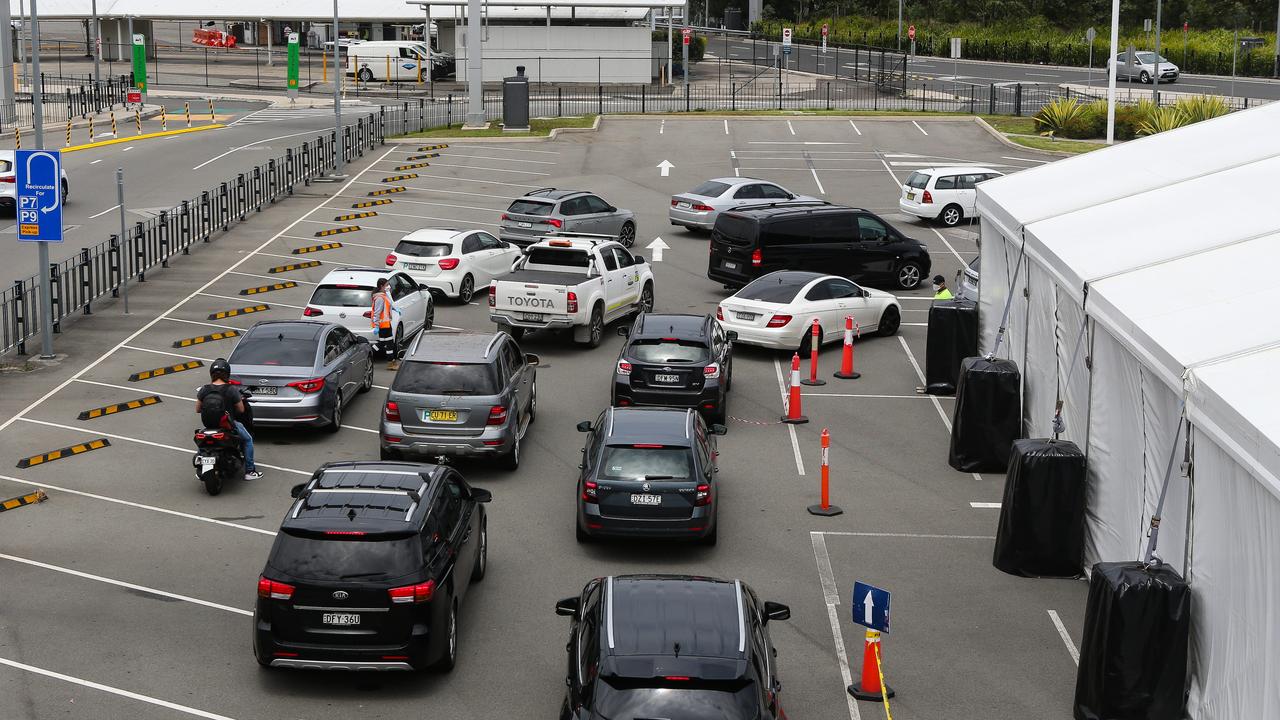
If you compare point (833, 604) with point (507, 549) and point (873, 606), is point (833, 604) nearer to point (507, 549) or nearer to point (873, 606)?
point (873, 606)

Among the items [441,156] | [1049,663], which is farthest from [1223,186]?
[441,156]

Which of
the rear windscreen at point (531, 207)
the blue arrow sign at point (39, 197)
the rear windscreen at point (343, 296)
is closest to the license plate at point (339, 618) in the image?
the rear windscreen at point (343, 296)

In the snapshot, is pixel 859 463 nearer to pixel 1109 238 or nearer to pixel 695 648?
pixel 1109 238

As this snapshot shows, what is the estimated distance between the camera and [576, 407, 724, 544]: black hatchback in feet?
50.9

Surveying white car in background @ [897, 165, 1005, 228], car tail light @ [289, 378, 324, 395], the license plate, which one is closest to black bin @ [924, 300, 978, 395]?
car tail light @ [289, 378, 324, 395]

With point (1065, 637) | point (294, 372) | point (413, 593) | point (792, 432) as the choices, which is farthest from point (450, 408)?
point (1065, 637)

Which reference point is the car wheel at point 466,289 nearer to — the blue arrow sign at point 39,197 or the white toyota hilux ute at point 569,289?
the white toyota hilux ute at point 569,289

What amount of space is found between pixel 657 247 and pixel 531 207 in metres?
3.53

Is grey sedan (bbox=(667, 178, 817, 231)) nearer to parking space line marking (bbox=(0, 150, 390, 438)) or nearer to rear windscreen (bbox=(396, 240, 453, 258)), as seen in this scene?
rear windscreen (bbox=(396, 240, 453, 258))

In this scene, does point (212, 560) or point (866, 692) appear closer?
point (866, 692)

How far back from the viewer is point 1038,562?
1543 centimetres

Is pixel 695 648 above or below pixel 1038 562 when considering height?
above

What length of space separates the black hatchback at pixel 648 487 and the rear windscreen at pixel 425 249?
1359cm

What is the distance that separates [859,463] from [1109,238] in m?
4.72
